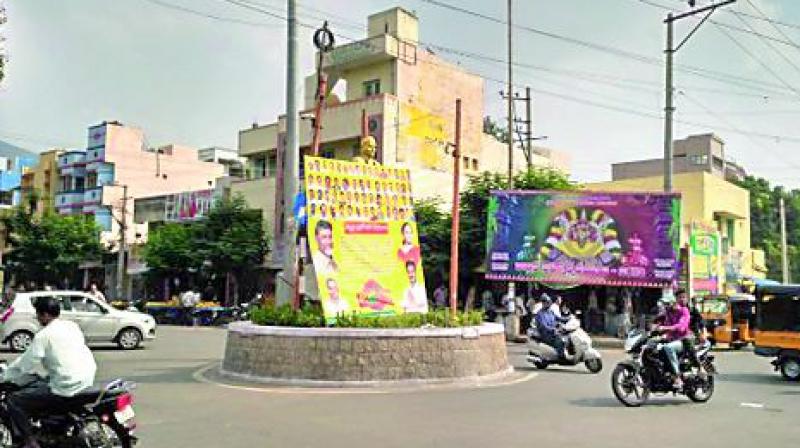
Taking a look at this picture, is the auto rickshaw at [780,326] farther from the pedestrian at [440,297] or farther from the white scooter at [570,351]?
the pedestrian at [440,297]

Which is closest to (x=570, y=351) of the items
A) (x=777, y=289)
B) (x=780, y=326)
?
(x=780, y=326)

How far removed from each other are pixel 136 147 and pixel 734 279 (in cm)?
3811

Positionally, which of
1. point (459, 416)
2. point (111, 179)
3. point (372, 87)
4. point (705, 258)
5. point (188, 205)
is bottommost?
point (459, 416)

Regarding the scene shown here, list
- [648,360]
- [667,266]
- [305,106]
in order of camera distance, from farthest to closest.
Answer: [305,106]
[667,266]
[648,360]

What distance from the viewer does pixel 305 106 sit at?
41500 mm

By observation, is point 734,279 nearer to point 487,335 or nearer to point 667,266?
point 667,266

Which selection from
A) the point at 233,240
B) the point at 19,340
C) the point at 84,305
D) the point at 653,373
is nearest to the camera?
the point at 653,373

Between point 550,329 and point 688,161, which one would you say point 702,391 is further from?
point 688,161

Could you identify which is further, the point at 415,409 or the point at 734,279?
the point at 734,279

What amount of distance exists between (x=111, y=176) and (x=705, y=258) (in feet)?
120

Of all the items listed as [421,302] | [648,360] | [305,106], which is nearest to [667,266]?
[421,302]

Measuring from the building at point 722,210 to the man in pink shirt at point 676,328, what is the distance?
77.7 feet

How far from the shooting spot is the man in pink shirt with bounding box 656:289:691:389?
11227mm

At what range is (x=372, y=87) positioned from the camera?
1475 inches
